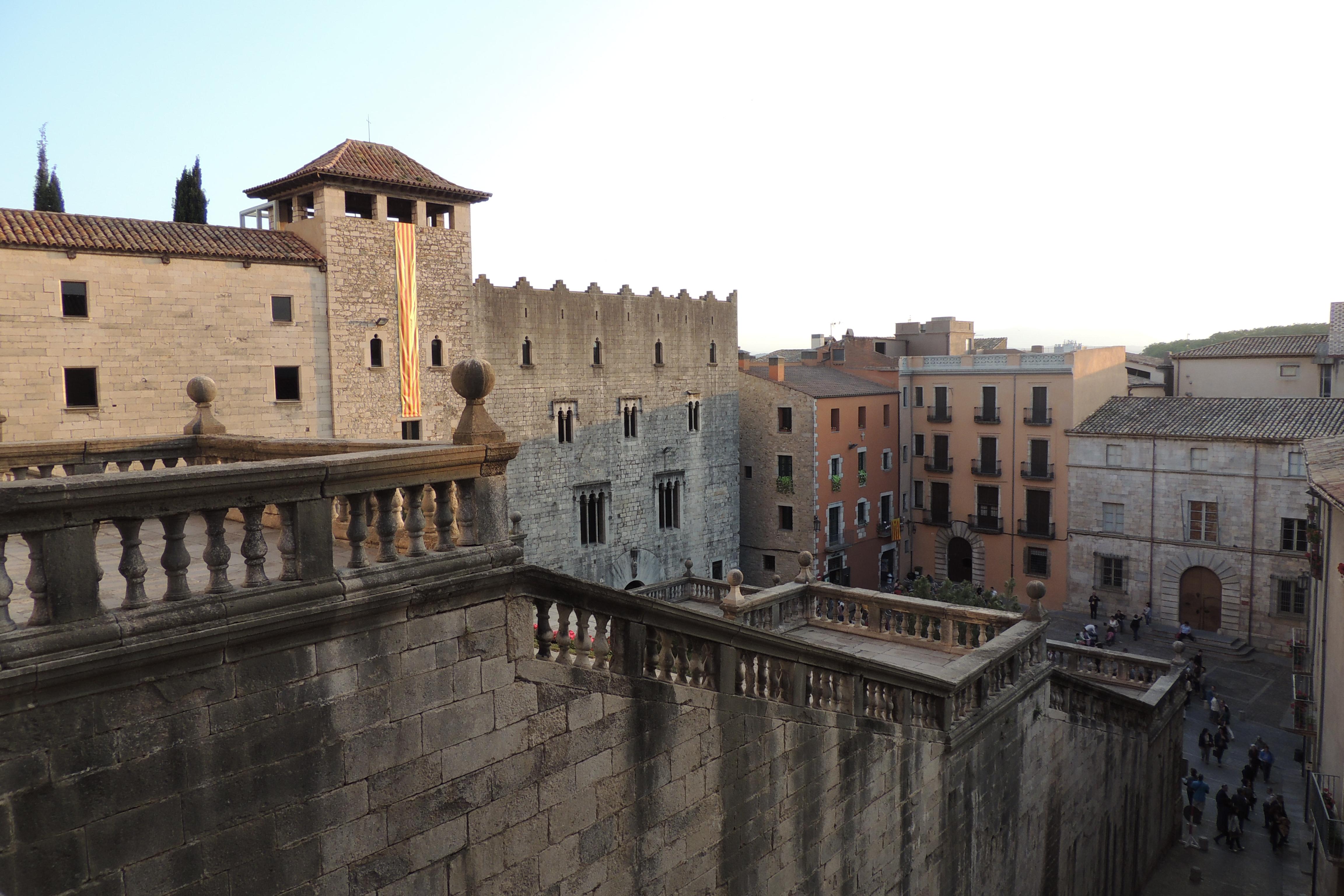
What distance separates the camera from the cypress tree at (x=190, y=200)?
39719 millimetres

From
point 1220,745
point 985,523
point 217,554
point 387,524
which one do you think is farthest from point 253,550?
point 985,523

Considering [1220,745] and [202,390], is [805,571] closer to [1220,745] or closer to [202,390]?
[202,390]

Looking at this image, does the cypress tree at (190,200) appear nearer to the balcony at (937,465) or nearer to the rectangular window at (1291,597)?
the balcony at (937,465)

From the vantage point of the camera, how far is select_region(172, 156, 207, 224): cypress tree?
39719mm

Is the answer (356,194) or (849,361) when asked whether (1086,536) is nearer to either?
(849,361)

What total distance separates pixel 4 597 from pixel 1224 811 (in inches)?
922

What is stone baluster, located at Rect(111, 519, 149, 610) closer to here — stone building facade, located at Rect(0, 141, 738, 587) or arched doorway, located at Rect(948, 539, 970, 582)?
stone building facade, located at Rect(0, 141, 738, 587)

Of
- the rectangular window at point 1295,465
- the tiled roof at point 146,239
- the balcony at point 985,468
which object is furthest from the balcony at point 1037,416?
the tiled roof at point 146,239

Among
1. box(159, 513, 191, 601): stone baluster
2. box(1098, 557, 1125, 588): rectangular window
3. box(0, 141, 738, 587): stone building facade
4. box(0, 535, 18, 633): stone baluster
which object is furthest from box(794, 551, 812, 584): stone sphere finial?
box(1098, 557, 1125, 588): rectangular window

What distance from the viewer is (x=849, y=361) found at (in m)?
51.4

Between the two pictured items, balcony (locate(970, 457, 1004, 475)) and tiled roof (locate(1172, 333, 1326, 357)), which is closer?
tiled roof (locate(1172, 333, 1326, 357))

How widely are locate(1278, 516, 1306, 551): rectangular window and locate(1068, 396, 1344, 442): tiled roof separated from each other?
325cm

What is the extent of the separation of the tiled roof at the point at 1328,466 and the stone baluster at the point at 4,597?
14571 mm

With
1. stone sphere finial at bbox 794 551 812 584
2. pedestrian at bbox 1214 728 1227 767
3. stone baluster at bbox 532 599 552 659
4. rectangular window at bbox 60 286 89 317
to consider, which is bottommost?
pedestrian at bbox 1214 728 1227 767
